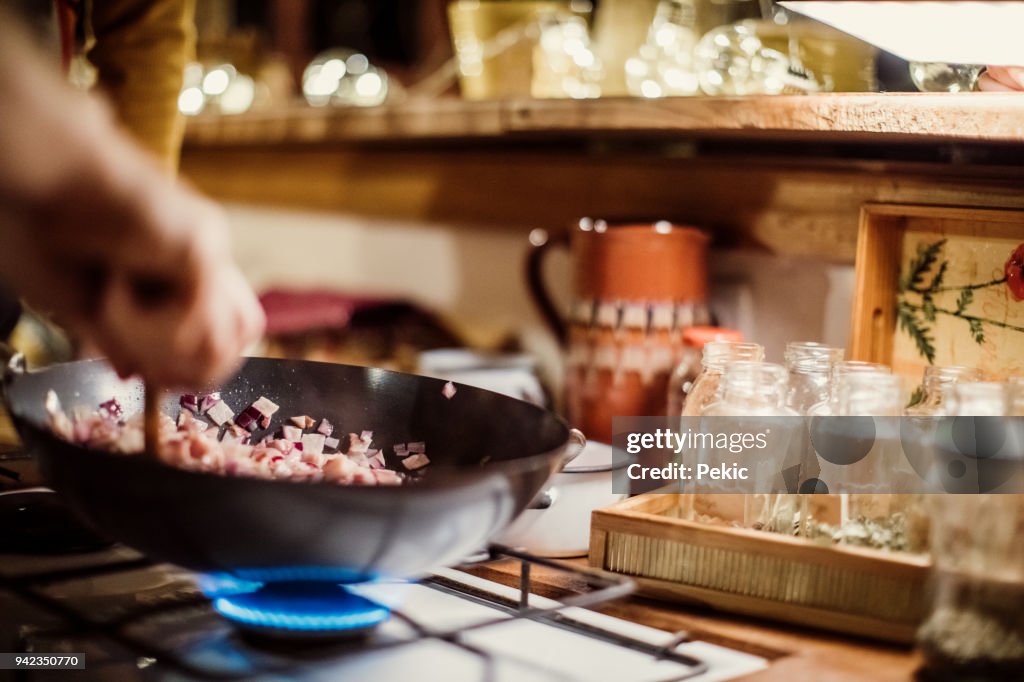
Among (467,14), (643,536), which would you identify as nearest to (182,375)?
(643,536)

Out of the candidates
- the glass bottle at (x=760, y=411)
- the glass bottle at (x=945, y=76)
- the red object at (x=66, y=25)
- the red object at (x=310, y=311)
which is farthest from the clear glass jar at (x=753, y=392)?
the red object at (x=310, y=311)

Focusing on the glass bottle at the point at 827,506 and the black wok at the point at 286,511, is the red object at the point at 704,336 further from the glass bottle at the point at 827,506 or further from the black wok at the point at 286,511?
the black wok at the point at 286,511

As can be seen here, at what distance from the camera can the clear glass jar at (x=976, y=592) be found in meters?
0.75

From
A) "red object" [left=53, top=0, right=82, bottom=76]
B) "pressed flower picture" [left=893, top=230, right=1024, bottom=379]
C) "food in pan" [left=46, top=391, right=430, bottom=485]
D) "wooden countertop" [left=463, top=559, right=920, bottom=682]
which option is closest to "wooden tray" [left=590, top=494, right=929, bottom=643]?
"wooden countertop" [left=463, top=559, right=920, bottom=682]

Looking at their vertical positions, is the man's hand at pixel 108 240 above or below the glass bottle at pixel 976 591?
above

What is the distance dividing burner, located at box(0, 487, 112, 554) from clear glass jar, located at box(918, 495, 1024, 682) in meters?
0.76

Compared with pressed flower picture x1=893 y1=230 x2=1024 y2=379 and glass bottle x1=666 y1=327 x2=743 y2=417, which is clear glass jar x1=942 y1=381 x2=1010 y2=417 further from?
glass bottle x1=666 y1=327 x2=743 y2=417

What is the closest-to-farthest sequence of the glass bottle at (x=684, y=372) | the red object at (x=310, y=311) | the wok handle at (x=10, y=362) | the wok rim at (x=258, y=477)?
the wok rim at (x=258, y=477)
the wok handle at (x=10, y=362)
the glass bottle at (x=684, y=372)
the red object at (x=310, y=311)

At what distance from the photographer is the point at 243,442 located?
3.49 feet

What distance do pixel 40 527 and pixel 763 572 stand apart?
70 cm

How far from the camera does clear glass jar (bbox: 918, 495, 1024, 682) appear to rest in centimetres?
75

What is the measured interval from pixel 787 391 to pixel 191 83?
170cm

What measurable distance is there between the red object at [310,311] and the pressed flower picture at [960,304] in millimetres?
1133

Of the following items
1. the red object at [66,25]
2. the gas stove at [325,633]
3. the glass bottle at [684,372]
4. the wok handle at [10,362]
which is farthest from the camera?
the red object at [66,25]
